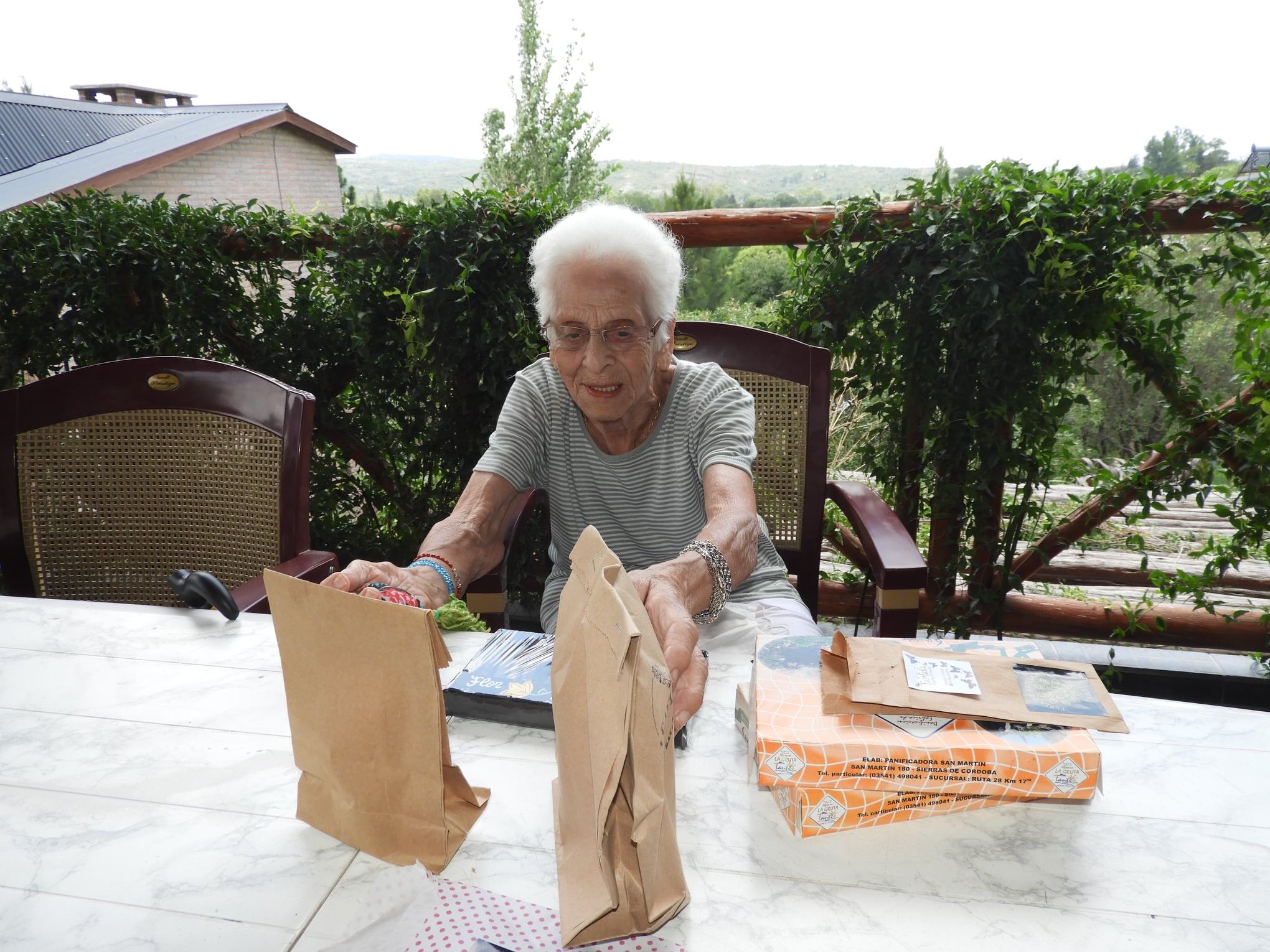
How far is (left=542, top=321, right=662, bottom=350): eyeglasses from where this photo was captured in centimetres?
155

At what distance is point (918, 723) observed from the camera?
0.80 m

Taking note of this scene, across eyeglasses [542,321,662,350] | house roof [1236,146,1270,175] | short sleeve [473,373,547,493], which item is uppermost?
house roof [1236,146,1270,175]

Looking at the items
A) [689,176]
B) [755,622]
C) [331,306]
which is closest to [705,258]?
[331,306]

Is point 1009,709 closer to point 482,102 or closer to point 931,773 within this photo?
point 931,773

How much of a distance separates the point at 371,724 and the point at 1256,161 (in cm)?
248

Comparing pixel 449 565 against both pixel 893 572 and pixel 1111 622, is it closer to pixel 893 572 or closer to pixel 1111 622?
pixel 893 572

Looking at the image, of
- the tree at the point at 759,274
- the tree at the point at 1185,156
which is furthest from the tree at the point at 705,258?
the tree at the point at 1185,156

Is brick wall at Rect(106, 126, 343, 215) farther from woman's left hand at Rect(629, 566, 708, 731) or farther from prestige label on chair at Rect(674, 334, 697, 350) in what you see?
woman's left hand at Rect(629, 566, 708, 731)

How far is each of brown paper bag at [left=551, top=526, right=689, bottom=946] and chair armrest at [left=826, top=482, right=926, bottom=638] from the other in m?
0.79

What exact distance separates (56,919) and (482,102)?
19.8 metres

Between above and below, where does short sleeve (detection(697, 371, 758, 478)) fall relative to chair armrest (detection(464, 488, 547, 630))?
above

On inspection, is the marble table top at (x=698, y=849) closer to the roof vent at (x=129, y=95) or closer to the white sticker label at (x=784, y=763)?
the white sticker label at (x=784, y=763)

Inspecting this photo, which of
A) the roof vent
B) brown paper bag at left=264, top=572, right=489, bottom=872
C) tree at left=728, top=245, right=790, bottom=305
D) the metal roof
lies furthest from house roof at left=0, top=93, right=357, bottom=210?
brown paper bag at left=264, top=572, right=489, bottom=872

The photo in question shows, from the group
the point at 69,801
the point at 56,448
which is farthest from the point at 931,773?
the point at 56,448
